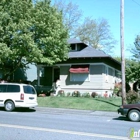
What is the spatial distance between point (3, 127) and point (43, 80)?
20033mm

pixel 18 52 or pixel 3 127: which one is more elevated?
pixel 18 52

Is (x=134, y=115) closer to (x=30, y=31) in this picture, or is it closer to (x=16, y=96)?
(x=16, y=96)

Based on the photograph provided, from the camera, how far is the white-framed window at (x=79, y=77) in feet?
88.6

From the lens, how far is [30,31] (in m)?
22.9

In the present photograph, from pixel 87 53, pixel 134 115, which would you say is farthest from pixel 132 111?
pixel 87 53

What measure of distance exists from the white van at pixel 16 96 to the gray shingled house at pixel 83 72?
33.8 ft

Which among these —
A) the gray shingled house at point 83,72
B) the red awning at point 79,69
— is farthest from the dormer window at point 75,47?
the red awning at point 79,69

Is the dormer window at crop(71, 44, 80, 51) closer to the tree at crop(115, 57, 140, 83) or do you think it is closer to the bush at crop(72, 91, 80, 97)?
the bush at crop(72, 91, 80, 97)

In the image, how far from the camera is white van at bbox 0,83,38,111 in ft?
54.4

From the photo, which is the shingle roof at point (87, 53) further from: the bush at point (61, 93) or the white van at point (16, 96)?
the white van at point (16, 96)

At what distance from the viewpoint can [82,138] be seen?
8016mm

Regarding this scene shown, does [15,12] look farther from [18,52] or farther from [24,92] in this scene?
[24,92]

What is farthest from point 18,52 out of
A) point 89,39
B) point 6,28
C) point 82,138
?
point 89,39

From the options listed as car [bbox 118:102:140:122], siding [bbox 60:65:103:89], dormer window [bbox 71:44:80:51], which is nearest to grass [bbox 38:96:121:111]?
car [bbox 118:102:140:122]
